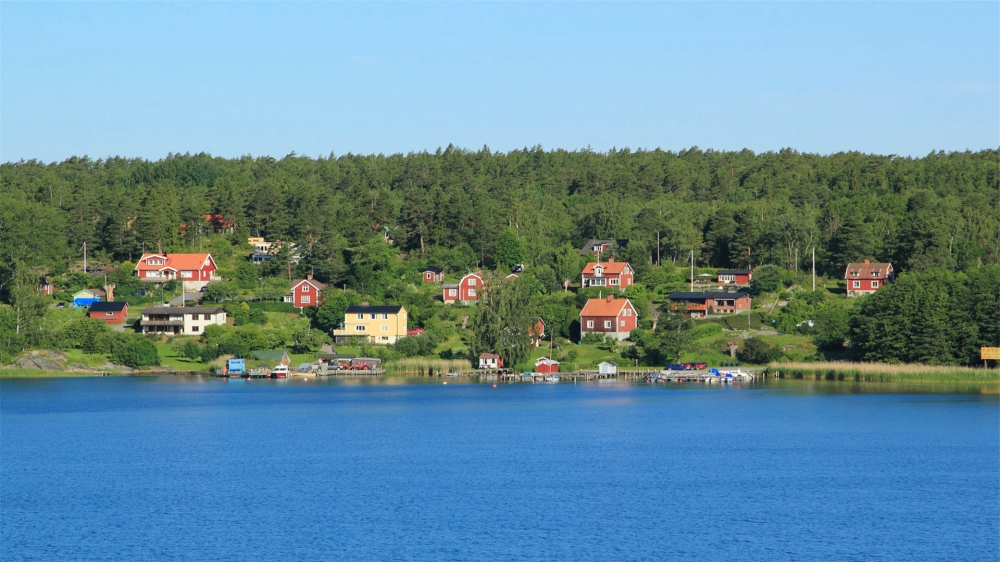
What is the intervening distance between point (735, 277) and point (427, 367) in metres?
34.3

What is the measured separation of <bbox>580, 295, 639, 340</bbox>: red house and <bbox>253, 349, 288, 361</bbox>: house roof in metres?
24.2

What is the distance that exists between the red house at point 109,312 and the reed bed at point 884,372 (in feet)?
176

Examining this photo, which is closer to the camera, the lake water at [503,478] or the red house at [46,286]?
the lake water at [503,478]

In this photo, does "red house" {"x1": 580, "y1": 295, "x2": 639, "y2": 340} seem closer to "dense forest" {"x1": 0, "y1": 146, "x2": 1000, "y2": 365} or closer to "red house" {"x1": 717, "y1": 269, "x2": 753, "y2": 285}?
"dense forest" {"x1": 0, "y1": 146, "x2": 1000, "y2": 365}

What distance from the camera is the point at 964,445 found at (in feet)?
158

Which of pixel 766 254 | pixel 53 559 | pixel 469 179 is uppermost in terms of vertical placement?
pixel 469 179

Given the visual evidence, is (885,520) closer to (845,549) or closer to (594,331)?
(845,549)

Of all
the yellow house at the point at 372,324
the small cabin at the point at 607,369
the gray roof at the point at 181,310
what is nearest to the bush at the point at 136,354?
the gray roof at the point at 181,310

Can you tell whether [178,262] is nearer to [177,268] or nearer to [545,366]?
[177,268]

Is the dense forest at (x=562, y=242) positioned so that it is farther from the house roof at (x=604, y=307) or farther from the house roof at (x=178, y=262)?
the house roof at (x=604, y=307)

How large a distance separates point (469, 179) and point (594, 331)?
57.7 meters

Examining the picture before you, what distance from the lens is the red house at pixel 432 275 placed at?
4134 inches

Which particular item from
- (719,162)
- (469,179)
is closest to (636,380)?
(469,179)

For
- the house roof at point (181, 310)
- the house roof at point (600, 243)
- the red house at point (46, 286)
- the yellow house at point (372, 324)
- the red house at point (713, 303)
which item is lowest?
the yellow house at point (372, 324)
